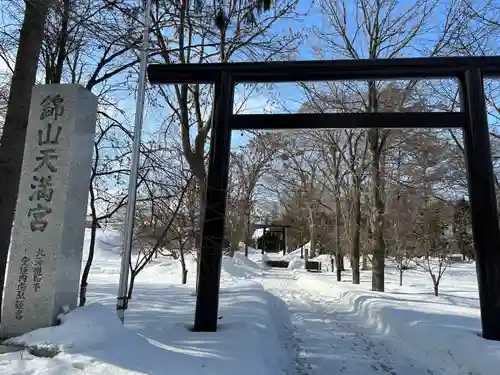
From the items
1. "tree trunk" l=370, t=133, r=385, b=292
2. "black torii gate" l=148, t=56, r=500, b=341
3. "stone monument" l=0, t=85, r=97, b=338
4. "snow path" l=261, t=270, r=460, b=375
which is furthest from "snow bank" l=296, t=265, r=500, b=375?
"stone monument" l=0, t=85, r=97, b=338

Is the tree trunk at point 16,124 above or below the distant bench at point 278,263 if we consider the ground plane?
above

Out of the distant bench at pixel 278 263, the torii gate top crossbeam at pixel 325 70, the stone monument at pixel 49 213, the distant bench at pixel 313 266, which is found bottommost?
the distant bench at pixel 278 263

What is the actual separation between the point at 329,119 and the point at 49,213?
4.31 metres

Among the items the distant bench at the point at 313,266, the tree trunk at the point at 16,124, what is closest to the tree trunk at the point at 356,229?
the distant bench at the point at 313,266

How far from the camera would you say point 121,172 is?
779 cm

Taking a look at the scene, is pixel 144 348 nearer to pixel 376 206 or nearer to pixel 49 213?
pixel 49 213

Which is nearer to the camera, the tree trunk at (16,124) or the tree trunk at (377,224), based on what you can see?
the tree trunk at (16,124)

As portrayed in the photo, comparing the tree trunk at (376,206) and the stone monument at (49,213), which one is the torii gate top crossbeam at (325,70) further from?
the tree trunk at (376,206)

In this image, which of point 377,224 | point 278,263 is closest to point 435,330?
point 377,224

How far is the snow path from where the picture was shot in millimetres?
5051

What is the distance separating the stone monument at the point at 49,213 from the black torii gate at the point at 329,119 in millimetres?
1974

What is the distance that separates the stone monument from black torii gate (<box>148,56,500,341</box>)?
197 cm

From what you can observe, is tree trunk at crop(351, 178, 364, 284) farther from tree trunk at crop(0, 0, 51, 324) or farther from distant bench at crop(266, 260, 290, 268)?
distant bench at crop(266, 260, 290, 268)

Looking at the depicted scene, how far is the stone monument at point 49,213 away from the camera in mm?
4102
